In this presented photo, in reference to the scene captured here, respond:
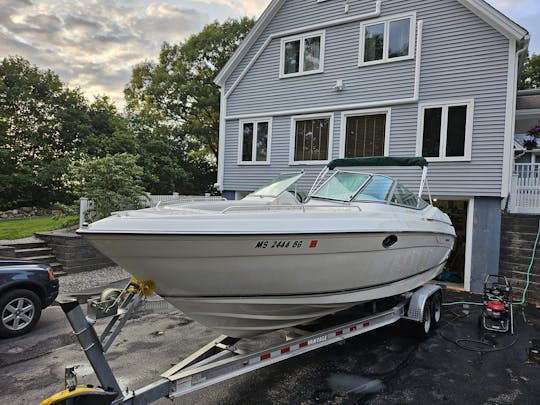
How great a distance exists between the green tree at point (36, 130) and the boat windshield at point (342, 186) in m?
16.6

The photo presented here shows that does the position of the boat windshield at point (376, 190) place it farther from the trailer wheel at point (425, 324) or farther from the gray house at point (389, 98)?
the gray house at point (389, 98)

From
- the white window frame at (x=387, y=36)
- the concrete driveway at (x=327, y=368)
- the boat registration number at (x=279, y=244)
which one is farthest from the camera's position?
the white window frame at (x=387, y=36)

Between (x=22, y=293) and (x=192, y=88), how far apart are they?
62.9ft

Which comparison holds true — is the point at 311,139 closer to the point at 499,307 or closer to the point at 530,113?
the point at 530,113

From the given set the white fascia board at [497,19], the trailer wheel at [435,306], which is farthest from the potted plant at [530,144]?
the trailer wheel at [435,306]

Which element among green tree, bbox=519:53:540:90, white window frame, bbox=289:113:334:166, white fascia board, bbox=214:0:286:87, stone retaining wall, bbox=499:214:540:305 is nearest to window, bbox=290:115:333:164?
white window frame, bbox=289:113:334:166

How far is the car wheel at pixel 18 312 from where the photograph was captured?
4617 mm

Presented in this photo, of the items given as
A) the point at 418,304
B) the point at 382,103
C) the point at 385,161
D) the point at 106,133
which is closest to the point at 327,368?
the point at 418,304

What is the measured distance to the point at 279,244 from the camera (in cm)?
314

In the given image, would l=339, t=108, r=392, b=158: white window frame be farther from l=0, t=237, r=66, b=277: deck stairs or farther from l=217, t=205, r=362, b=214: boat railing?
l=0, t=237, r=66, b=277: deck stairs

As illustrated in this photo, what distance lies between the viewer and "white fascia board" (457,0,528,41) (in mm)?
7943

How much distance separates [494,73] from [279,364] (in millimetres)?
8389

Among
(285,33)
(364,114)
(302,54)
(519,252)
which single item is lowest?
(519,252)

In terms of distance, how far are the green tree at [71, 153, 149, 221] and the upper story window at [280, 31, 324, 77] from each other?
19.3 feet
